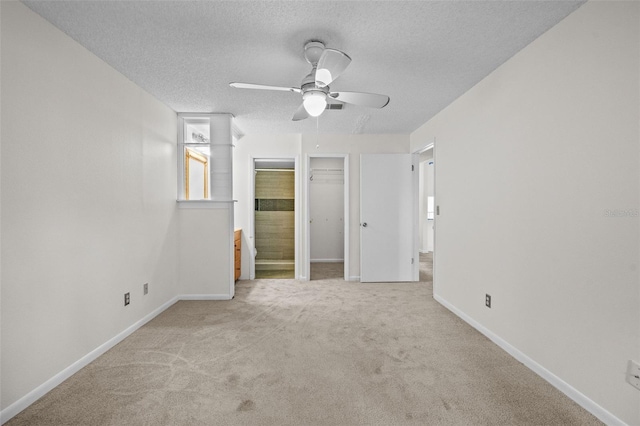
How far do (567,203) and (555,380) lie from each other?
43.9 inches

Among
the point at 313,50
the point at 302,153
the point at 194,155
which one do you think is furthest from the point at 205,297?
the point at 313,50

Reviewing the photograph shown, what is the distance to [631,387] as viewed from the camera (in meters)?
1.41

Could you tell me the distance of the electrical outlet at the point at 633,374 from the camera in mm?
1374

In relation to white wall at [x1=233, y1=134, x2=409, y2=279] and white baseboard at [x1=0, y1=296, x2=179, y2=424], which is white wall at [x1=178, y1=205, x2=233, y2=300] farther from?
white wall at [x1=233, y1=134, x2=409, y2=279]

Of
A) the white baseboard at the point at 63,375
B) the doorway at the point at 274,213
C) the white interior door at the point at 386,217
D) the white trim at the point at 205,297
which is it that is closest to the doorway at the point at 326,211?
the doorway at the point at 274,213

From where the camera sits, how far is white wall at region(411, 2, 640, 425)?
1.44 m

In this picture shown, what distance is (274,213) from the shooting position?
5766 millimetres

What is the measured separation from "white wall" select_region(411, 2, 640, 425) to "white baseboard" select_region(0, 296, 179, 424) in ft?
10.3

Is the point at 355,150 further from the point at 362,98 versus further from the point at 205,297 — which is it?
the point at 205,297

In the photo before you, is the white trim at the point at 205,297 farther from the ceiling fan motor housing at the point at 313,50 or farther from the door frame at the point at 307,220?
the ceiling fan motor housing at the point at 313,50

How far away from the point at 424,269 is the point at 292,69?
4.23 m

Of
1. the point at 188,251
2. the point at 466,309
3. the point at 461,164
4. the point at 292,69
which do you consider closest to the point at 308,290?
the point at 188,251

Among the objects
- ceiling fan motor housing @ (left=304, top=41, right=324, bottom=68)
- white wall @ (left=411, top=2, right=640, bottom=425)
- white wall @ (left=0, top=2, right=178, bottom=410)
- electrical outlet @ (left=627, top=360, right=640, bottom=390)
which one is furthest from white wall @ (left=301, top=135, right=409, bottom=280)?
electrical outlet @ (left=627, top=360, right=640, bottom=390)

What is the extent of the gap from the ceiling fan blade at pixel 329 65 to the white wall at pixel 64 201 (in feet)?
5.58
